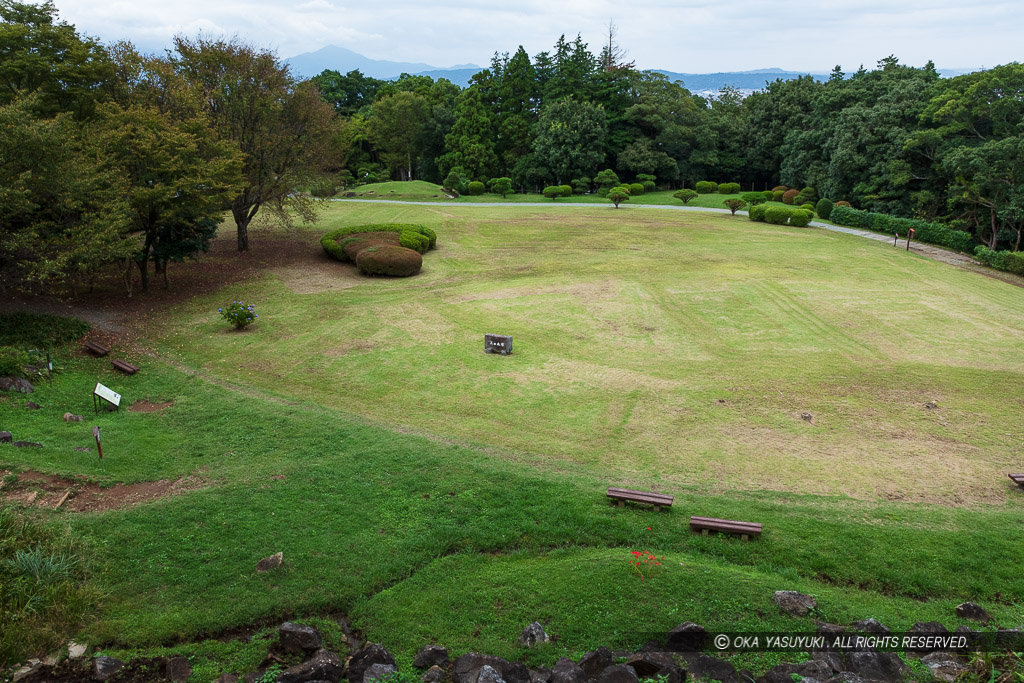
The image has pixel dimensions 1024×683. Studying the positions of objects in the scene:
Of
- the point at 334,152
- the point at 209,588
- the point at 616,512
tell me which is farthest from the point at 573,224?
the point at 209,588

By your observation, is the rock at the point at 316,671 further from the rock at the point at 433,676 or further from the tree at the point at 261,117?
the tree at the point at 261,117

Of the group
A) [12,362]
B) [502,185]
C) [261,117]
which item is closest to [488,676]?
[12,362]

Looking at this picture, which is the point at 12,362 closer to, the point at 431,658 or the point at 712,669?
the point at 431,658

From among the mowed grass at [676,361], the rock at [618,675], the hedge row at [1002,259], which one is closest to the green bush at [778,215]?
the mowed grass at [676,361]

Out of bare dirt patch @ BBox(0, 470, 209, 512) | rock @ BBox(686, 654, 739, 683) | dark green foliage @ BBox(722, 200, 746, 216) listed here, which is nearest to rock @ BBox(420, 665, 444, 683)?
rock @ BBox(686, 654, 739, 683)

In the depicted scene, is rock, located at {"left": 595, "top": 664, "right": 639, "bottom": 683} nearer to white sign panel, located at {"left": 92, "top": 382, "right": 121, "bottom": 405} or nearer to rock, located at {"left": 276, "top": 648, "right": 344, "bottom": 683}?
rock, located at {"left": 276, "top": 648, "right": 344, "bottom": 683}
